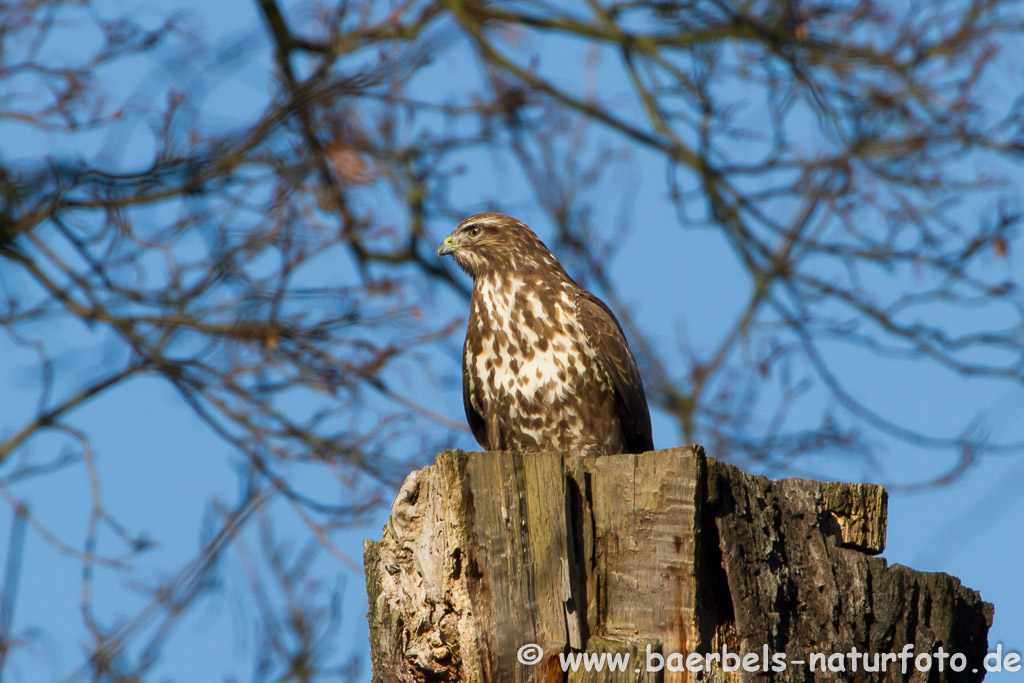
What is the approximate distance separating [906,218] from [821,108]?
3.18ft

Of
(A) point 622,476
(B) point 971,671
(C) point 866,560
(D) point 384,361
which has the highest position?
(D) point 384,361

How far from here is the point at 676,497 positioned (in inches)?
134

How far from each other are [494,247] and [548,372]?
1206mm

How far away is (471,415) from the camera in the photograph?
6.11 m

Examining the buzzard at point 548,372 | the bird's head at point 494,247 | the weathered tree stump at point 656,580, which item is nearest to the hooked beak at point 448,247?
the bird's head at point 494,247

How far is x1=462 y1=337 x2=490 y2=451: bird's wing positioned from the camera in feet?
19.7

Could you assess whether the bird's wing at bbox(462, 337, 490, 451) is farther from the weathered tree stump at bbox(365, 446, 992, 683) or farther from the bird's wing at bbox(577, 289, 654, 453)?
the weathered tree stump at bbox(365, 446, 992, 683)

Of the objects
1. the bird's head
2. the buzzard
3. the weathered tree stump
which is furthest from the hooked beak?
the weathered tree stump

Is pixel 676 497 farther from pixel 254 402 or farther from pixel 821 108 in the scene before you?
pixel 821 108

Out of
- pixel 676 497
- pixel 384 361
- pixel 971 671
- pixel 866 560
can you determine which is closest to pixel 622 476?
pixel 676 497

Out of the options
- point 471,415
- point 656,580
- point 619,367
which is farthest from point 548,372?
point 656,580

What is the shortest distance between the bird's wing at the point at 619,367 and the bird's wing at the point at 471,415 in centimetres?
69

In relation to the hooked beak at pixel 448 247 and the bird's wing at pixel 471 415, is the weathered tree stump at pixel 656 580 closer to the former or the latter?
the bird's wing at pixel 471 415

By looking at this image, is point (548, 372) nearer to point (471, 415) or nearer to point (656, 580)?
point (471, 415)
